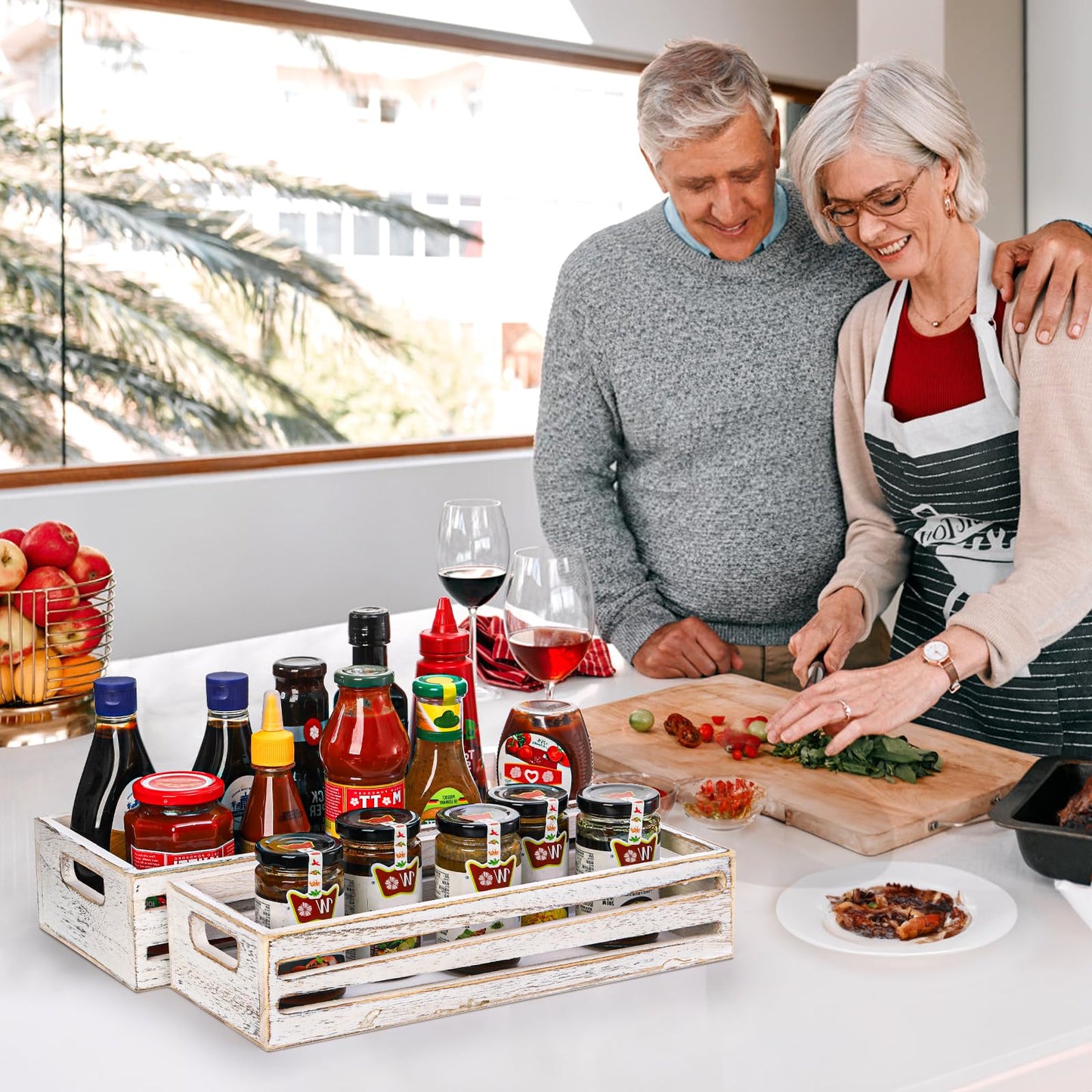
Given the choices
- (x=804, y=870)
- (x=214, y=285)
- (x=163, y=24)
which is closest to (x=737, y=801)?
(x=804, y=870)

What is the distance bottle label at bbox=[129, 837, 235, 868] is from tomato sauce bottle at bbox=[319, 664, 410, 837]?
0.10 meters

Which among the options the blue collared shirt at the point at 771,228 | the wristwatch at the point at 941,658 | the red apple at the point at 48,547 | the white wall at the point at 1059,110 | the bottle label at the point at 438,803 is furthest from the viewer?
the white wall at the point at 1059,110

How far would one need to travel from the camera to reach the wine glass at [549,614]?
1.39m

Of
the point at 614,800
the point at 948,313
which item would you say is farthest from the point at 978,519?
the point at 614,800

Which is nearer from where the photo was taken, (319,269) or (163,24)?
(163,24)

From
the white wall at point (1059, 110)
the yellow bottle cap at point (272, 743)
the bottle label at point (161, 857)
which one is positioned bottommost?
the bottle label at point (161, 857)

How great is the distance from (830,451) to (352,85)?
8.15 feet

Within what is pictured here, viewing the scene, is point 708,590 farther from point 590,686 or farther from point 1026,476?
point 1026,476

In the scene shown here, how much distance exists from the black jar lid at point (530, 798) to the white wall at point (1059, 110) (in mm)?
2885

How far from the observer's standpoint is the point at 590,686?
1.89m

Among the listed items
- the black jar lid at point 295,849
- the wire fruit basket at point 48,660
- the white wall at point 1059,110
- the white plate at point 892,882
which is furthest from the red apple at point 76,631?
the white wall at point 1059,110

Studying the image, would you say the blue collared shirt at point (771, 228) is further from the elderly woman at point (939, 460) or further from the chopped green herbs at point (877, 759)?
the chopped green herbs at point (877, 759)

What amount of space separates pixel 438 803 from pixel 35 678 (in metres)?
0.76

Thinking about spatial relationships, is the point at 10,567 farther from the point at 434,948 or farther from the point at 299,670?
the point at 434,948
